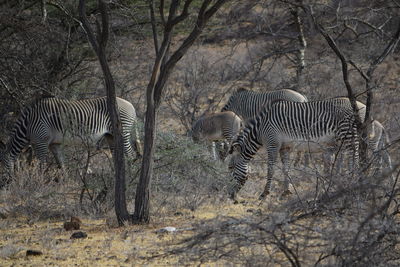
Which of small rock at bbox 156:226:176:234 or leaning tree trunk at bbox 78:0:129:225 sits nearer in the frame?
small rock at bbox 156:226:176:234

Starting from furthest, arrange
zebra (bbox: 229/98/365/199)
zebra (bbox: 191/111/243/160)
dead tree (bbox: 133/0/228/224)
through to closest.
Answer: zebra (bbox: 191/111/243/160), zebra (bbox: 229/98/365/199), dead tree (bbox: 133/0/228/224)

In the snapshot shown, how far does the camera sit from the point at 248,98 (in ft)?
55.7

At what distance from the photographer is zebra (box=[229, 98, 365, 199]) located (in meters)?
11.9

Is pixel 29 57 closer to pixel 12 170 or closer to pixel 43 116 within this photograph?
pixel 43 116

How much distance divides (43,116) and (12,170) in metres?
1.31

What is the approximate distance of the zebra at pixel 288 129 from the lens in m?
11.9

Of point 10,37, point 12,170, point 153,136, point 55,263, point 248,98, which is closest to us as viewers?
point 55,263

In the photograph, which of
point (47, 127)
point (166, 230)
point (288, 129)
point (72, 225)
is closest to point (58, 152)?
point (47, 127)

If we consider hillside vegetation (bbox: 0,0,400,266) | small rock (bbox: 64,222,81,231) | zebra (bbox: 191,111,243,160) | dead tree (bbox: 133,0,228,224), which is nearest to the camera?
hillside vegetation (bbox: 0,0,400,266)

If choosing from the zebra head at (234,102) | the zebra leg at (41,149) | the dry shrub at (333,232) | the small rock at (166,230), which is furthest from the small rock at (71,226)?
the zebra head at (234,102)

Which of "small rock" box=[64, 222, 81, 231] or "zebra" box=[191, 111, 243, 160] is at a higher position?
"zebra" box=[191, 111, 243, 160]

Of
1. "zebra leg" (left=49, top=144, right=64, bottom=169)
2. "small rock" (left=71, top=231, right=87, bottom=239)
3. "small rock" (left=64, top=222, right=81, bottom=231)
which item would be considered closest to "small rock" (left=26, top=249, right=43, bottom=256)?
"small rock" (left=71, top=231, right=87, bottom=239)

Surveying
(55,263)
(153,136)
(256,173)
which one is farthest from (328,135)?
(55,263)

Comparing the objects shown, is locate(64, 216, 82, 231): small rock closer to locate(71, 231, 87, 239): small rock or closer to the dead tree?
locate(71, 231, 87, 239): small rock
